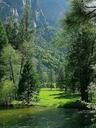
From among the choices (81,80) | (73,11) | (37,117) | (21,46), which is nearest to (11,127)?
(37,117)

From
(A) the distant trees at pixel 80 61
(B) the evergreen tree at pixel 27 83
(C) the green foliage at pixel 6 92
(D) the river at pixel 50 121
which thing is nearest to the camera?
(D) the river at pixel 50 121

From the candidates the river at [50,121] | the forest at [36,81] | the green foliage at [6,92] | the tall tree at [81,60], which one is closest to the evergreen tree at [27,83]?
the forest at [36,81]

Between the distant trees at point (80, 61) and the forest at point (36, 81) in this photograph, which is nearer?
the forest at point (36, 81)

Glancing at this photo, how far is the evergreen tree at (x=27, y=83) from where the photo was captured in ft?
235

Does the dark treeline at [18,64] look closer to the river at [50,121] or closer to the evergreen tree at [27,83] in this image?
the evergreen tree at [27,83]

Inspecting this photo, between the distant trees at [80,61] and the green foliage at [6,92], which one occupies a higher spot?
the distant trees at [80,61]

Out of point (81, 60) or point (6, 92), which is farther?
point (6, 92)

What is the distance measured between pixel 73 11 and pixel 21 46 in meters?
76.8

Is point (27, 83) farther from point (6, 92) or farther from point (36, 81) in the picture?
point (6, 92)

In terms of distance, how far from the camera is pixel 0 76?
8025 cm

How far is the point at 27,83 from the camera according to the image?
7212 centimetres

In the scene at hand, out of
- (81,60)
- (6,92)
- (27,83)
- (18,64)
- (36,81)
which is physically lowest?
(6,92)

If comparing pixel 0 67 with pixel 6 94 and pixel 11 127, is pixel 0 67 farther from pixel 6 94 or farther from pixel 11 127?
pixel 11 127

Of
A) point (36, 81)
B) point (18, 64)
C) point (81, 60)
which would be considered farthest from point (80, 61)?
point (18, 64)
